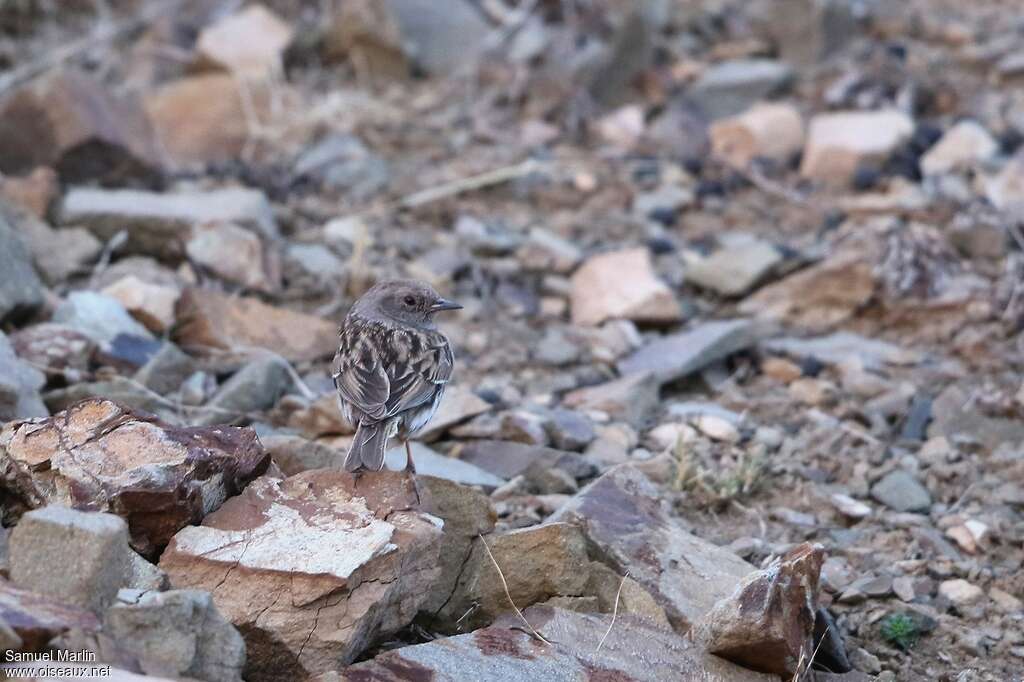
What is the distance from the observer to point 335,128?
10766mm

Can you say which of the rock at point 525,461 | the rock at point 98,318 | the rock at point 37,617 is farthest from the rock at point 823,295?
the rock at point 37,617

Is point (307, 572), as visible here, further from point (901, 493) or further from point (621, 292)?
point (621, 292)

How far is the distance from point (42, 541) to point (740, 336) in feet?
16.0

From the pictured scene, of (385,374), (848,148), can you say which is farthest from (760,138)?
(385,374)

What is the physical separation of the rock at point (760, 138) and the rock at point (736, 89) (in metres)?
0.65

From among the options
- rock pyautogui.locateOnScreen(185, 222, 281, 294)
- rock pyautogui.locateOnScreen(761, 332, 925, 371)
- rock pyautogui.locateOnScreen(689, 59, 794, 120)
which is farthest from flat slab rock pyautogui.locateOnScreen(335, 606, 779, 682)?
rock pyautogui.locateOnScreen(689, 59, 794, 120)

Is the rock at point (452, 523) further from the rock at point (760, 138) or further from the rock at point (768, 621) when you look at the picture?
the rock at point (760, 138)

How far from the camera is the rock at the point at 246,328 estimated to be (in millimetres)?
7336

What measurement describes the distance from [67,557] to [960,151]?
818 centimetres

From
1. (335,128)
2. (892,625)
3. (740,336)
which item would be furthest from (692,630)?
(335,128)

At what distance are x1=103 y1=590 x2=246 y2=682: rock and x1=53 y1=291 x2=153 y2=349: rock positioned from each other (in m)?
3.42

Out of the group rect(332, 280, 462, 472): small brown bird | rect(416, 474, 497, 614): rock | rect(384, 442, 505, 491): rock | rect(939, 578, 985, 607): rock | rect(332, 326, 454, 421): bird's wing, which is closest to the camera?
rect(416, 474, 497, 614): rock

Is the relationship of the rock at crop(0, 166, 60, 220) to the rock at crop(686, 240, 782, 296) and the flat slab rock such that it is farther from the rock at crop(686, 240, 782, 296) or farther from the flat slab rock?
the flat slab rock

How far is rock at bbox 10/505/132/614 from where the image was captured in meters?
3.71
